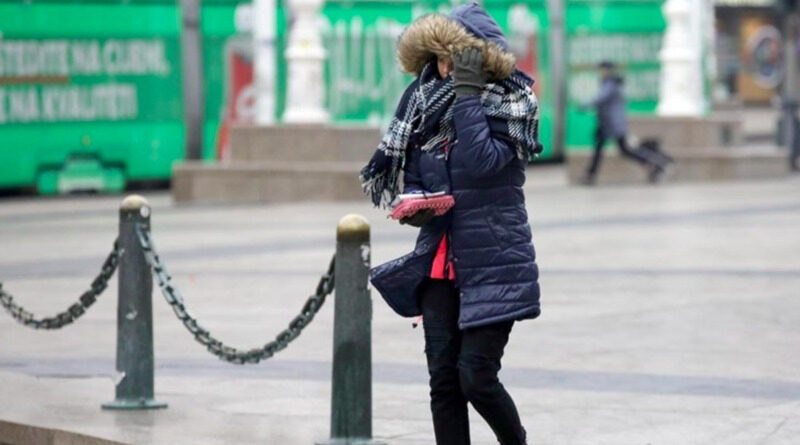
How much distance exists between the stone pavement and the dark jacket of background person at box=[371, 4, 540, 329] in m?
1.39

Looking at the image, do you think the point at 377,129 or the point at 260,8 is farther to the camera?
the point at 260,8

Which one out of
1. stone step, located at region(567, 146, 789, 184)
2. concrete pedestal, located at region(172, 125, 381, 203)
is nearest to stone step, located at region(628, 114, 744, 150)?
stone step, located at region(567, 146, 789, 184)

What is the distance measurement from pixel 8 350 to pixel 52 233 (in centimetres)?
933

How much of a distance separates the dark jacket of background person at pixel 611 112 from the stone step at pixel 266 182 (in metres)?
4.15

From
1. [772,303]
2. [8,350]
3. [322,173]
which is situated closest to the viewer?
[8,350]

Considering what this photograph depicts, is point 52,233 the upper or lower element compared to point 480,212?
lower

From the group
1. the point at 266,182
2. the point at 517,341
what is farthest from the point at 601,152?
the point at 517,341

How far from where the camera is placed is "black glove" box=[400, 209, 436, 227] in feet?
21.8

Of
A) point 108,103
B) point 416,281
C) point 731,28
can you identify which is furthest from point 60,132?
point 731,28

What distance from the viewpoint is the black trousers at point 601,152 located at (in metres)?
26.4

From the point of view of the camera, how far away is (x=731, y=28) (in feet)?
196

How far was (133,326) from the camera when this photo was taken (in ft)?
29.0

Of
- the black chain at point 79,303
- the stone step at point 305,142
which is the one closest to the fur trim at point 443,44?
the black chain at point 79,303

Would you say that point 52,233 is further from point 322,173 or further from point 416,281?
point 416,281
